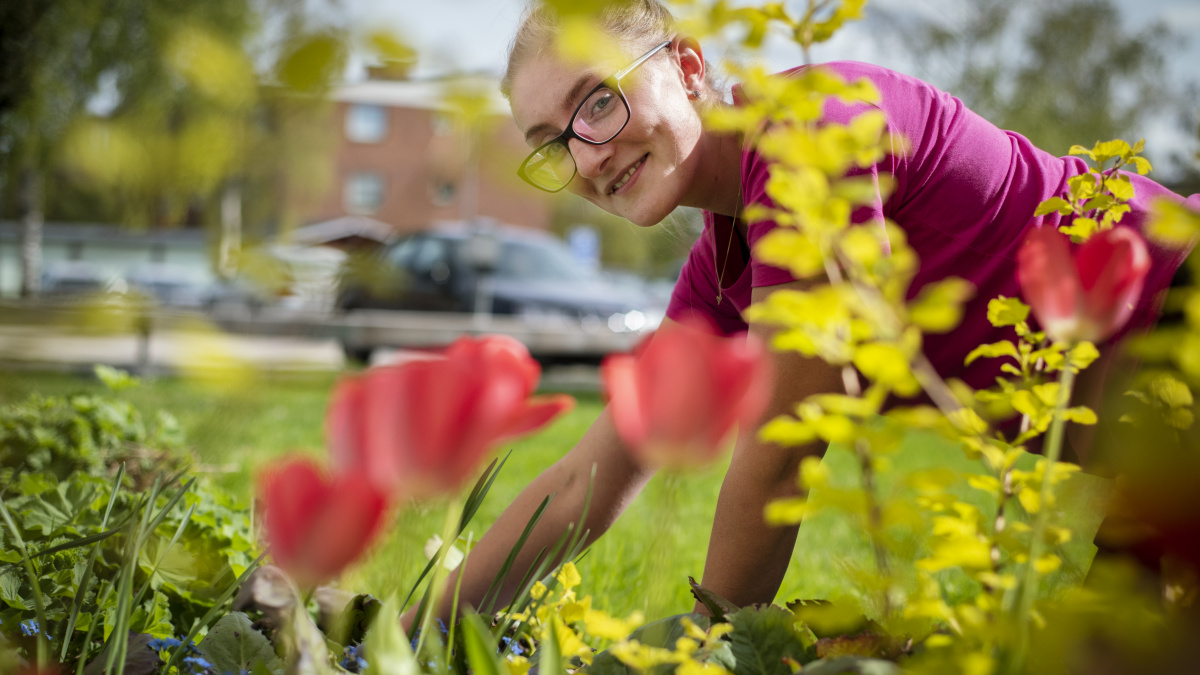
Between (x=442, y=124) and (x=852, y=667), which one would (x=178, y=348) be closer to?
(x=442, y=124)

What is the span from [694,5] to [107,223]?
407mm

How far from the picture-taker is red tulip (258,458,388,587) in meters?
0.31

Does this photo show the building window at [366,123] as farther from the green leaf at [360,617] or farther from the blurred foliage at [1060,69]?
the blurred foliage at [1060,69]

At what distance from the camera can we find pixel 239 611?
677mm

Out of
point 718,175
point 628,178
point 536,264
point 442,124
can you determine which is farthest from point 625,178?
point 536,264

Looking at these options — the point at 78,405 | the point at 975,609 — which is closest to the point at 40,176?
the point at 975,609

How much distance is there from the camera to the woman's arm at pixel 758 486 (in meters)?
0.71

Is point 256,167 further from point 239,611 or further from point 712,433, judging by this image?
point 239,611

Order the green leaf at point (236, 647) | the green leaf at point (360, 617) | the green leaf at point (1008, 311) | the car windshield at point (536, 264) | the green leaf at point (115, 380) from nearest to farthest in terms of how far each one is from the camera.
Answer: the green leaf at point (1008, 311) → the green leaf at point (236, 647) → the green leaf at point (360, 617) → the green leaf at point (115, 380) → the car windshield at point (536, 264)

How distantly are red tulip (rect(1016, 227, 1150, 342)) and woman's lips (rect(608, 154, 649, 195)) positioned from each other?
0.64 metres

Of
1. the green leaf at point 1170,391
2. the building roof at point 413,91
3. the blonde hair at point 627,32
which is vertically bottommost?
the green leaf at point 1170,391

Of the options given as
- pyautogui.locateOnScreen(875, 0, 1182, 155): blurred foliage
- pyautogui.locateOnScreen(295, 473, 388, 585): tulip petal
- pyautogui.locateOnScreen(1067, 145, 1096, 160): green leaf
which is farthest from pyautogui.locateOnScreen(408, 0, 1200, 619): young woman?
pyautogui.locateOnScreen(875, 0, 1182, 155): blurred foliage

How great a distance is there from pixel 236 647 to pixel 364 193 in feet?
1.32

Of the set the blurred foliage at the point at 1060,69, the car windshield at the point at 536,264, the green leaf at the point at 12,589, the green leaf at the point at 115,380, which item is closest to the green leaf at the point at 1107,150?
the green leaf at the point at 12,589
